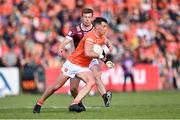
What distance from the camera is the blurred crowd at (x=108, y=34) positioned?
31891mm

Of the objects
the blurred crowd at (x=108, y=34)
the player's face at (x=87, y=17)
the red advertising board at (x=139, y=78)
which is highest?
the player's face at (x=87, y=17)

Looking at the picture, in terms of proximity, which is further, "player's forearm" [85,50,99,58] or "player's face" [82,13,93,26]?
"player's face" [82,13,93,26]

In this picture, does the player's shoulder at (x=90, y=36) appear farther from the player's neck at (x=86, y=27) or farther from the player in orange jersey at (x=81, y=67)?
the player's neck at (x=86, y=27)

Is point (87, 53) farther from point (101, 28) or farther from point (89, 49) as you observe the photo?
point (101, 28)

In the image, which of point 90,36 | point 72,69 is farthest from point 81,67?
point 90,36

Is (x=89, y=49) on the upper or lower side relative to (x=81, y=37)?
lower

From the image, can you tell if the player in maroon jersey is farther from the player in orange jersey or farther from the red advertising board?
the red advertising board

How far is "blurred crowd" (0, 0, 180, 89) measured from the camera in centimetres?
3189

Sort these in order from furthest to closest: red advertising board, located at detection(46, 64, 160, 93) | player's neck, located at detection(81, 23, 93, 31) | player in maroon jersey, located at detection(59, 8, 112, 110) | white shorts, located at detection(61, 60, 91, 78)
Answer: red advertising board, located at detection(46, 64, 160, 93) → player's neck, located at detection(81, 23, 93, 31) → player in maroon jersey, located at detection(59, 8, 112, 110) → white shorts, located at detection(61, 60, 91, 78)

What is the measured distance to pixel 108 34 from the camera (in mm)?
33812

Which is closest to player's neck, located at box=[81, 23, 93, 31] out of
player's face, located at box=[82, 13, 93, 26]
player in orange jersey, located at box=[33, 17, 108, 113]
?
player's face, located at box=[82, 13, 93, 26]

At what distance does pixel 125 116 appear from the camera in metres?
15.1

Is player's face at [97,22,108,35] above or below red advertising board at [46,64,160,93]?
above

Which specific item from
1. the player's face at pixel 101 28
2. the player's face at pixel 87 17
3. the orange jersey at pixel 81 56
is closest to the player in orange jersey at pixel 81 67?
the orange jersey at pixel 81 56
